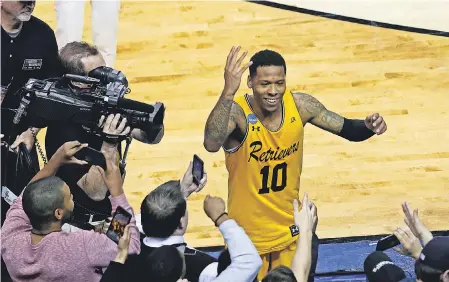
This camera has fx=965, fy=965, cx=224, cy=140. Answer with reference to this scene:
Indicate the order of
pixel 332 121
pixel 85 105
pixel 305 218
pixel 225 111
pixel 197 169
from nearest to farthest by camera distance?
1. pixel 305 218
2. pixel 197 169
3. pixel 85 105
4. pixel 225 111
5. pixel 332 121

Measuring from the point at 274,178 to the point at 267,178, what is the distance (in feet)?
0.12

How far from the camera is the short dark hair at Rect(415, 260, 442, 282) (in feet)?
12.1

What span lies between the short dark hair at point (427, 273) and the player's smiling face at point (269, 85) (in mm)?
1406

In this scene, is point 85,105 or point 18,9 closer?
point 85,105

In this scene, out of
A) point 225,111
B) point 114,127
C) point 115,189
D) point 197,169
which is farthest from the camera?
point 225,111

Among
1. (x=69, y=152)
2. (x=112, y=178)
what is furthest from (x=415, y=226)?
(x=69, y=152)

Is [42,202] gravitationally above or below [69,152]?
below

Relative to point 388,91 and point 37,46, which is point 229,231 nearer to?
point 37,46

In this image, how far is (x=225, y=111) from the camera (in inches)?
185

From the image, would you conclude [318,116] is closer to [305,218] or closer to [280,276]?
[305,218]

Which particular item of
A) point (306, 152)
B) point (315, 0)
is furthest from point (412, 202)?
point (315, 0)

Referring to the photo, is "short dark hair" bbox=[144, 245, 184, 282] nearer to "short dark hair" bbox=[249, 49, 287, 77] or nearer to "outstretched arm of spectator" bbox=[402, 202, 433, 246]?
"outstretched arm of spectator" bbox=[402, 202, 433, 246]

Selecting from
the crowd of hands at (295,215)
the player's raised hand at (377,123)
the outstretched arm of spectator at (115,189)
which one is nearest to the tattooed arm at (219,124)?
the crowd of hands at (295,215)

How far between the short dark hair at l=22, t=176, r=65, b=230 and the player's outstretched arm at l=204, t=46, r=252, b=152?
3.24ft
